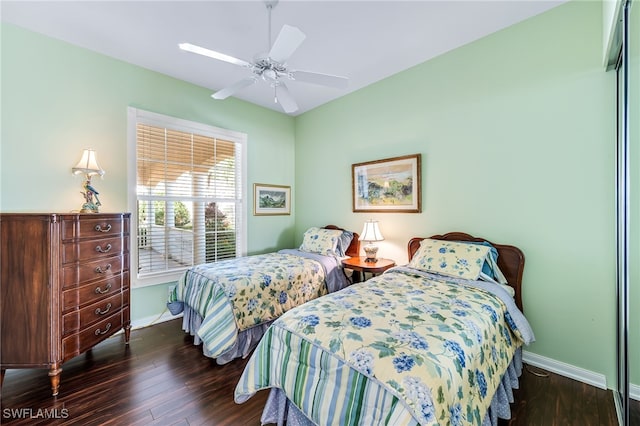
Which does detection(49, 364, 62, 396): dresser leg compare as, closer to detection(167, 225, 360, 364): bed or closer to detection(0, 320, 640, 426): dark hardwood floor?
detection(0, 320, 640, 426): dark hardwood floor

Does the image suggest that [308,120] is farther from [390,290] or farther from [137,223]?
[390,290]

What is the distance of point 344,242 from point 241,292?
5.24 ft

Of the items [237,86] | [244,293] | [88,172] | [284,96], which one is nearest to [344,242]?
[244,293]

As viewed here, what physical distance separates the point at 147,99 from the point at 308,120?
7.10 ft

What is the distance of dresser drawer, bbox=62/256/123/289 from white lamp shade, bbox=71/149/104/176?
84 cm

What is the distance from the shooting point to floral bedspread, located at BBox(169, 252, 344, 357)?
2.25 meters

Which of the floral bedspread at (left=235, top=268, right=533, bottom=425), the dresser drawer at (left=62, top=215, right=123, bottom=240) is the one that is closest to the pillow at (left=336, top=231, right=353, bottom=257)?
the floral bedspread at (left=235, top=268, right=533, bottom=425)

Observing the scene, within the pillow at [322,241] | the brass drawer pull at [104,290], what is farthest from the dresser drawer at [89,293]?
the pillow at [322,241]

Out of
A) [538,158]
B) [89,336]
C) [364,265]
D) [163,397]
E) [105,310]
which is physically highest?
[538,158]

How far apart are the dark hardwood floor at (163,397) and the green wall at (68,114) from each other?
90cm

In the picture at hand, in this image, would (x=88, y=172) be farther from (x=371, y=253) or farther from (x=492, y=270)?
(x=492, y=270)

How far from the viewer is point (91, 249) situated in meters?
2.14

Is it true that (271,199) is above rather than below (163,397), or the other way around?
above

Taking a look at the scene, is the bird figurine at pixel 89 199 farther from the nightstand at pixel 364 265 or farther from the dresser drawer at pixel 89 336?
the nightstand at pixel 364 265
